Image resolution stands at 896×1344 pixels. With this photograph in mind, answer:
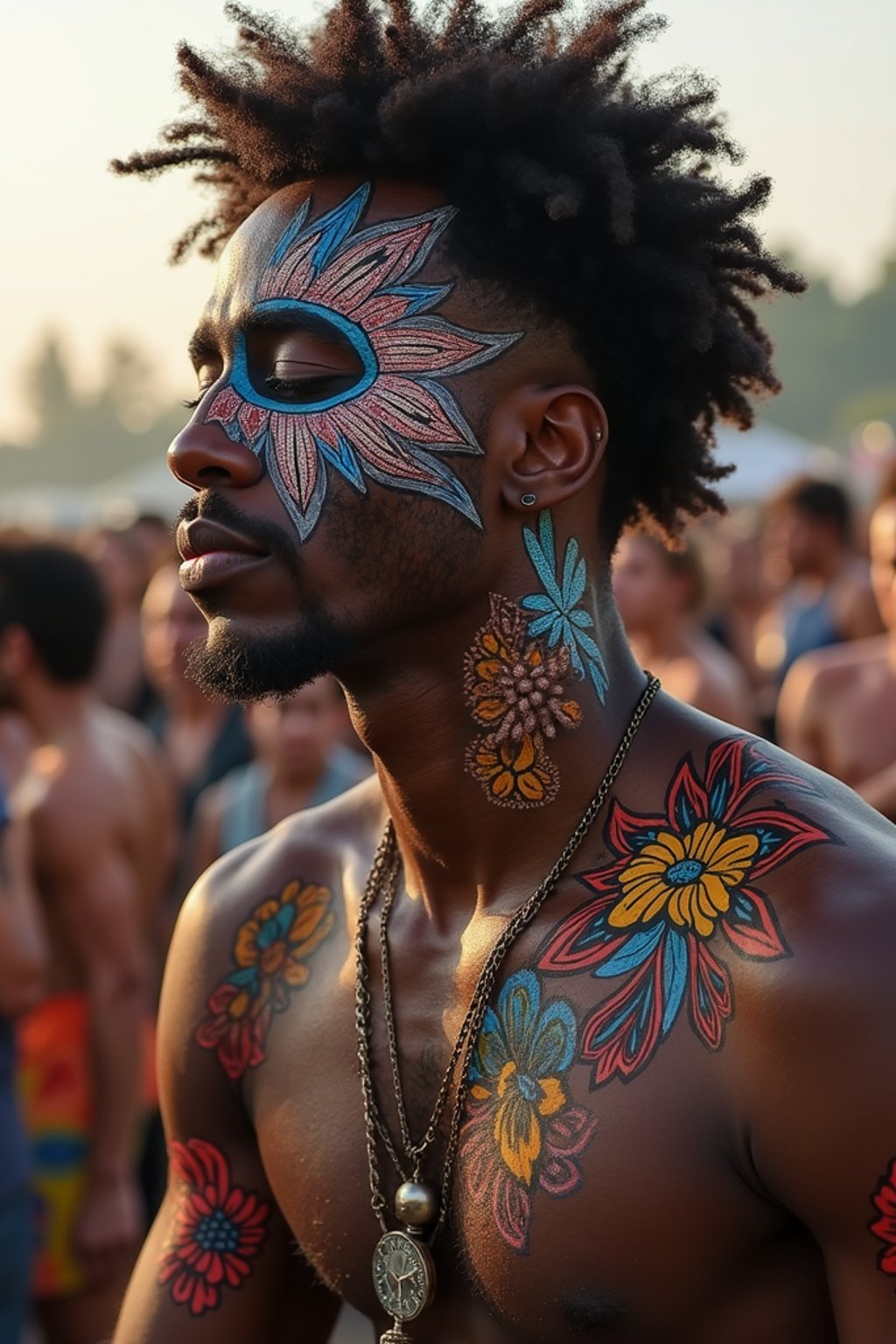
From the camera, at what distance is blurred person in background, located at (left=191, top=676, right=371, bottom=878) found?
6531 millimetres

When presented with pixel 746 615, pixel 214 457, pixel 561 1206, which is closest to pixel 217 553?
pixel 214 457

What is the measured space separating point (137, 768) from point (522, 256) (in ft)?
12.5

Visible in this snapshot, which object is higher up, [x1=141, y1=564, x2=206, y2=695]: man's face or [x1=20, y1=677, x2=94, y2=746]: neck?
[x1=141, y1=564, x2=206, y2=695]: man's face

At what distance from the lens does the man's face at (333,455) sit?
114 inches

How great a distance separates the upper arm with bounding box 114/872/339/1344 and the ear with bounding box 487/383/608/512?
1007 mm

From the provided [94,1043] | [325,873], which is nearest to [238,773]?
[94,1043]

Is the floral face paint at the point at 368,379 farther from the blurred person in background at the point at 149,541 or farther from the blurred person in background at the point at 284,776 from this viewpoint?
the blurred person in background at the point at 149,541

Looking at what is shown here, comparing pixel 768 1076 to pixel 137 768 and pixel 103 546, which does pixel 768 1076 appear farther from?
pixel 103 546

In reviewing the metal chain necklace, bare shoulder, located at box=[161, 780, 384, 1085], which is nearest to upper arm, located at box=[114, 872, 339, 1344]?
bare shoulder, located at box=[161, 780, 384, 1085]

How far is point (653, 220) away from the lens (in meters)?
3.14

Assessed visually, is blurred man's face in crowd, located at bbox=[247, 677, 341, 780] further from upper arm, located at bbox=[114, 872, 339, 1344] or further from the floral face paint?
the floral face paint

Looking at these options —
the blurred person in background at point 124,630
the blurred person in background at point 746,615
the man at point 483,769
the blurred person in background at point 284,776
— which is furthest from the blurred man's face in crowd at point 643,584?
the man at point 483,769

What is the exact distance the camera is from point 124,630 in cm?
1037

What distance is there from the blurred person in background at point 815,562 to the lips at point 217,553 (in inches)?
259
